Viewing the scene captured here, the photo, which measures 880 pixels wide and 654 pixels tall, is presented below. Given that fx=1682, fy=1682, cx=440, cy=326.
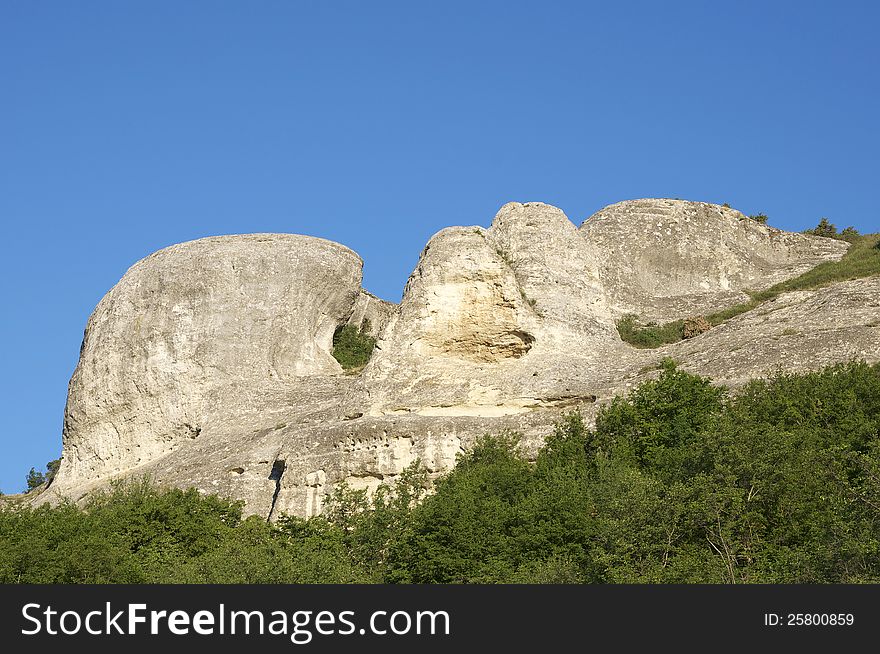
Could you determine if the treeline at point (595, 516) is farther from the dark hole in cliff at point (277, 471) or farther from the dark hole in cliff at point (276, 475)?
the dark hole in cliff at point (277, 471)

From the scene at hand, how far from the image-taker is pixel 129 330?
58094 millimetres

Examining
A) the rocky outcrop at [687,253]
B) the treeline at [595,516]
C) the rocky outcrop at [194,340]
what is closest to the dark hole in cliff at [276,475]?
the treeline at [595,516]

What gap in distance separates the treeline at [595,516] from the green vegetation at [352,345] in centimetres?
1496

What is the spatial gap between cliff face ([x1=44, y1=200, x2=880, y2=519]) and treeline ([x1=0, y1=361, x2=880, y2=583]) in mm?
1406

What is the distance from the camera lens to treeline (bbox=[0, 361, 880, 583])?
3353 cm

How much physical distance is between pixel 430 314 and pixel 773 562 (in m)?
20.6

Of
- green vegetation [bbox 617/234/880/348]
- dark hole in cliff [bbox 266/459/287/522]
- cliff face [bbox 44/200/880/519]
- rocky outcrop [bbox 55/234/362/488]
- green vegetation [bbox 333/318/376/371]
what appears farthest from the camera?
green vegetation [bbox 333/318/376/371]

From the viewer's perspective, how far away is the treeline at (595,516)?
33.5m

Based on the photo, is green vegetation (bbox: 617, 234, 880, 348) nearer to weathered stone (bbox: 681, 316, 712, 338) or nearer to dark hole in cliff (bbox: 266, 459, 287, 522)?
weathered stone (bbox: 681, 316, 712, 338)

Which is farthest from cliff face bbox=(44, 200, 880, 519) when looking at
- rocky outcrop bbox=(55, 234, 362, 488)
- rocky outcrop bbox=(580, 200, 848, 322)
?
rocky outcrop bbox=(580, 200, 848, 322)

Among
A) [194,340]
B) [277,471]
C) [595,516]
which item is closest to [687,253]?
[194,340]

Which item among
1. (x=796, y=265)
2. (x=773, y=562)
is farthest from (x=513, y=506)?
(x=796, y=265)

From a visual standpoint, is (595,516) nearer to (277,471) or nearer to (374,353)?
(277,471)

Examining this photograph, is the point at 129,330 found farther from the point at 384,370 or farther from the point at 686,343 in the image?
the point at 686,343
